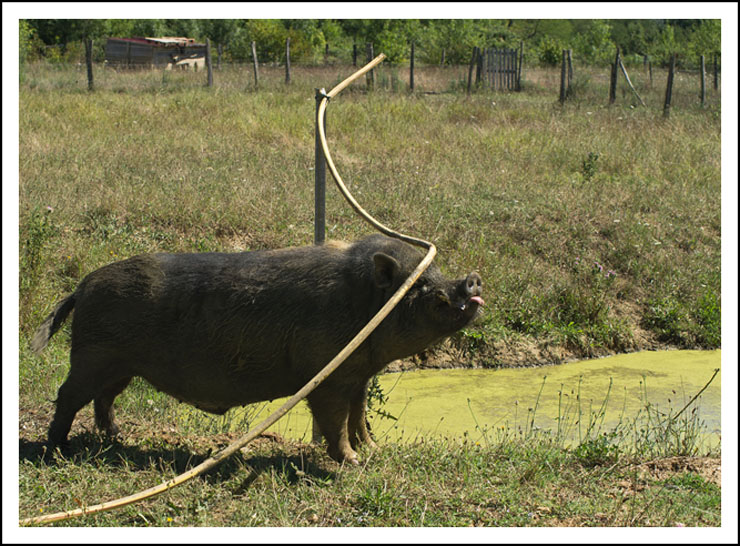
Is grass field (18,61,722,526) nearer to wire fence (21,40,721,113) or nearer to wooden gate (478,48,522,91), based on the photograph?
wire fence (21,40,721,113)

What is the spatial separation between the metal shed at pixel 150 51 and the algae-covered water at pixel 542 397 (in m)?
31.3

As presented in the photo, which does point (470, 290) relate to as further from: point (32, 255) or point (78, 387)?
point (32, 255)

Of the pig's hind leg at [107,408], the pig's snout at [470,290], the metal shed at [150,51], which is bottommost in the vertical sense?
the pig's hind leg at [107,408]

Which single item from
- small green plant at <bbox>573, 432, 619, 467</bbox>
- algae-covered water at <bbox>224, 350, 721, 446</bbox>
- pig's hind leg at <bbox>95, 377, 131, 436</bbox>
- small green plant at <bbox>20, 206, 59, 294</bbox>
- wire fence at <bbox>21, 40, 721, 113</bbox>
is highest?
wire fence at <bbox>21, 40, 721, 113</bbox>

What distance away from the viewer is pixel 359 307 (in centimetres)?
477

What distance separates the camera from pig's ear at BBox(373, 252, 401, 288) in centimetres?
459

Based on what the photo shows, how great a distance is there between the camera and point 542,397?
7.67 m

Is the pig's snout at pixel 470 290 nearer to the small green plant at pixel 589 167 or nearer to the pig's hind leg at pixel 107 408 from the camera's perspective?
the pig's hind leg at pixel 107 408

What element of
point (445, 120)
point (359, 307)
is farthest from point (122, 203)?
point (445, 120)

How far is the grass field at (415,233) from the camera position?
443cm

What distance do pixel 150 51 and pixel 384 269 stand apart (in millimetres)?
35491

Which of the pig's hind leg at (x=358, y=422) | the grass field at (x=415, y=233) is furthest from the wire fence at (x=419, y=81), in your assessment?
the pig's hind leg at (x=358, y=422)

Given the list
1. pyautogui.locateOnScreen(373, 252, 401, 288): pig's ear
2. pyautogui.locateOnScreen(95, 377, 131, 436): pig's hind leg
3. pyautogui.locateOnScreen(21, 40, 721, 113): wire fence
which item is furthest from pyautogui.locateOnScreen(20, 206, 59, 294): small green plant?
pyautogui.locateOnScreen(21, 40, 721, 113): wire fence

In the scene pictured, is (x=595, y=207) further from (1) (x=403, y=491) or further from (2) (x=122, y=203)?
(1) (x=403, y=491)
